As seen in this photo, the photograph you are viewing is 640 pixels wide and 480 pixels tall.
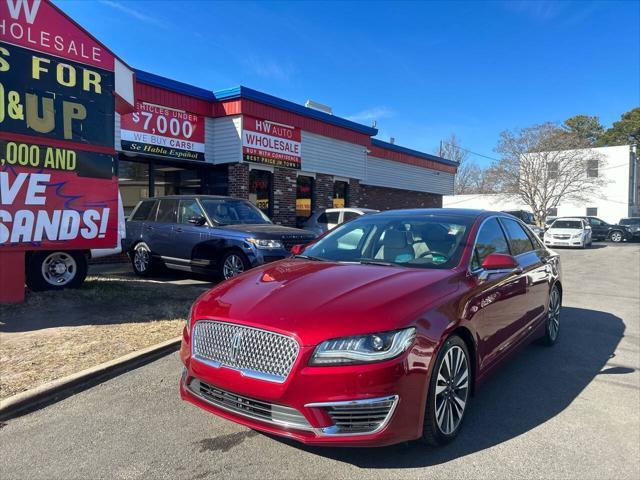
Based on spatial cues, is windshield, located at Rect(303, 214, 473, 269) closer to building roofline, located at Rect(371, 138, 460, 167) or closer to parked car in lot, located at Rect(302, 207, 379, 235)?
parked car in lot, located at Rect(302, 207, 379, 235)

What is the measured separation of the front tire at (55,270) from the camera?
6.88 meters

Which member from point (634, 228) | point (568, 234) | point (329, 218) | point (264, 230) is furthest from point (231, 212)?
point (634, 228)

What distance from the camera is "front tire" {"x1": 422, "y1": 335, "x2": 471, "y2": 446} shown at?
9.32 ft

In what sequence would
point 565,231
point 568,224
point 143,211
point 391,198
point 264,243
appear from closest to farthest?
1. point 264,243
2. point 143,211
3. point 391,198
4. point 565,231
5. point 568,224

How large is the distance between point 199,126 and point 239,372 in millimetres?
11673

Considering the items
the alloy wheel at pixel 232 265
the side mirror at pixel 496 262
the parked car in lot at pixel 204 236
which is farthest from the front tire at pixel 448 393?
the alloy wheel at pixel 232 265

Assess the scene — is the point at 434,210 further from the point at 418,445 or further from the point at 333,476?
the point at 333,476

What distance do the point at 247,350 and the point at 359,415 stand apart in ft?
2.41

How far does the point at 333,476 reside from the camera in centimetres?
273

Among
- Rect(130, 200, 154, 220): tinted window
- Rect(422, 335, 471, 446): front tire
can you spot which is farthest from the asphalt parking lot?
Rect(130, 200, 154, 220): tinted window

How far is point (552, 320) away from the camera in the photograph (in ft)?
17.8

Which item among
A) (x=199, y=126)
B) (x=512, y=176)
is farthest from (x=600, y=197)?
(x=199, y=126)

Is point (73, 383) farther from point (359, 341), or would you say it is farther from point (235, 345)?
point (359, 341)

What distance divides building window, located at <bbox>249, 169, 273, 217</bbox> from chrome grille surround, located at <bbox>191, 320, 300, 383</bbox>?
36.6 feet
